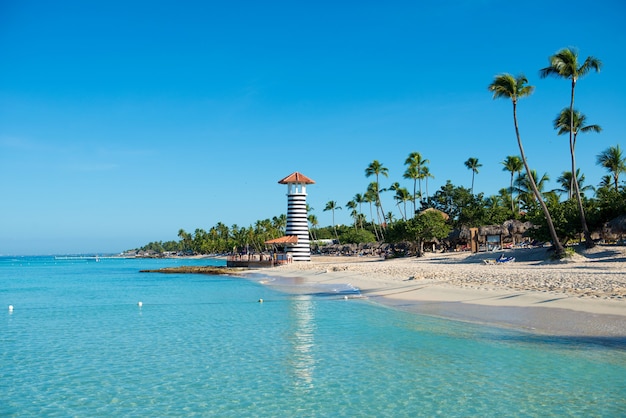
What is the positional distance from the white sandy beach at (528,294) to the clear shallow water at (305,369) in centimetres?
130

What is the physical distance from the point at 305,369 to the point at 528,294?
10.5 meters

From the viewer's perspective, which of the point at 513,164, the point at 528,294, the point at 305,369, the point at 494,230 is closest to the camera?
the point at 305,369

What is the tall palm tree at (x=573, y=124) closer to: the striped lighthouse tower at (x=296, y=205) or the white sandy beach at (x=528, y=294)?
the white sandy beach at (x=528, y=294)

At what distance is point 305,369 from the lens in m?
9.94

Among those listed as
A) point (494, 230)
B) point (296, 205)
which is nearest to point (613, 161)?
point (494, 230)

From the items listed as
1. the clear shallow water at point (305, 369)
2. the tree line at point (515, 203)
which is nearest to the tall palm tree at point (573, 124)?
the tree line at point (515, 203)

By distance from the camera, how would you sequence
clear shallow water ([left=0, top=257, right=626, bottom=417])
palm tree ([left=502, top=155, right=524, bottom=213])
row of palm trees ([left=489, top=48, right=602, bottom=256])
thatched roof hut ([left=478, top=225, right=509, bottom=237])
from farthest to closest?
1. palm tree ([left=502, top=155, right=524, bottom=213])
2. thatched roof hut ([left=478, top=225, right=509, bottom=237])
3. row of palm trees ([left=489, top=48, right=602, bottom=256])
4. clear shallow water ([left=0, top=257, right=626, bottom=417])

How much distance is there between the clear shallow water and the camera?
25.4 ft

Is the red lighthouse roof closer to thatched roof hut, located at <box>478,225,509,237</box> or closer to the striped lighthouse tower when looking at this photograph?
the striped lighthouse tower

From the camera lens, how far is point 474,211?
5825 cm

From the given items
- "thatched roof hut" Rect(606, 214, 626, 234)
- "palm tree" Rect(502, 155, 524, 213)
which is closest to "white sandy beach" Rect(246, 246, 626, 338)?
"thatched roof hut" Rect(606, 214, 626, 234)

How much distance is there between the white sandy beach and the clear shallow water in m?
1.30

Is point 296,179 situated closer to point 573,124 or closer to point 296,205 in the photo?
point 296,205

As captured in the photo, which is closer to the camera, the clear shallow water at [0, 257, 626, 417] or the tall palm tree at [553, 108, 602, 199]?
the clear shallow water at [0, 257, 626, 417]
